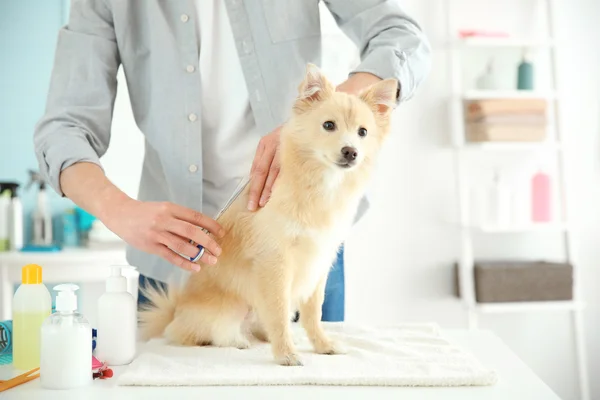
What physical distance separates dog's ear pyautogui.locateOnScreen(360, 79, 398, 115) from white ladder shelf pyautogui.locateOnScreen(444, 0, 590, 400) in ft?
6.18

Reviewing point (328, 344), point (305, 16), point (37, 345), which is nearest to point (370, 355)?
point (328, 344)

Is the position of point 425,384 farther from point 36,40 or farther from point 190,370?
point 36,40

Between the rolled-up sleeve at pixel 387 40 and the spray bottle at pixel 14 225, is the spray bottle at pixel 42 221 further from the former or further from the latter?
the rolled-up sleeve at pixel 387 40

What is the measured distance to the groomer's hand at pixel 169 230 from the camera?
1.05 metres

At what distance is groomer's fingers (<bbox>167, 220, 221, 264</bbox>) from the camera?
1.04 m

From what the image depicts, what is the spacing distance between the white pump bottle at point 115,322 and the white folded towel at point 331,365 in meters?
0.04

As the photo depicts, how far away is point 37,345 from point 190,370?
0.97 ft

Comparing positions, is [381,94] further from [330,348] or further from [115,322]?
[115,322]

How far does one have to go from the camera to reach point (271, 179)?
42.0 inches

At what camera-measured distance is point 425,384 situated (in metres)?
0.94

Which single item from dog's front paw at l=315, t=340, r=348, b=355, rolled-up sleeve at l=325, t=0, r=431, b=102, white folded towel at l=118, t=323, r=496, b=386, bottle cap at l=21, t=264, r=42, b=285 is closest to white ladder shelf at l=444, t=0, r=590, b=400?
rolled-up sleeve at l=325, t=0, r=431, b=102

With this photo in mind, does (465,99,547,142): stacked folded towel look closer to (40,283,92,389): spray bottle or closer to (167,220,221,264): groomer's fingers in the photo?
(167,220,221,264): groomer's fingers

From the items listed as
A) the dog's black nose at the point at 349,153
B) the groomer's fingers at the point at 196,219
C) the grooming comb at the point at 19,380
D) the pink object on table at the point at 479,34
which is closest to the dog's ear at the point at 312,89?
the dog's black nose at the point at 349,153

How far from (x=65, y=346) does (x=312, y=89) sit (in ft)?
1.83
